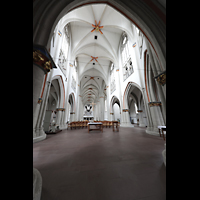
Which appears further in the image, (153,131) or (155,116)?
(155,116)

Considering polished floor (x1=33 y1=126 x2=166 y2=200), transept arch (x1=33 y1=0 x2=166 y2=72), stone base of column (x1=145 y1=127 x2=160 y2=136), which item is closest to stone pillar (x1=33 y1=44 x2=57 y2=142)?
transept arch (x1=33 y1=0 x2=166 y2=72)

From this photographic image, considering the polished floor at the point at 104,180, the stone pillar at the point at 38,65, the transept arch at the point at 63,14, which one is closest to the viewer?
the polished floor at the point at 104,180

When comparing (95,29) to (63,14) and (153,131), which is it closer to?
(63,14)

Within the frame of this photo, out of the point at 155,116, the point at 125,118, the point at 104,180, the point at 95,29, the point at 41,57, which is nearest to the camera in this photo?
the point at 104,180

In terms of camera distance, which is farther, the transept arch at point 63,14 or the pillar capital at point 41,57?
the transept arch at point 63,14

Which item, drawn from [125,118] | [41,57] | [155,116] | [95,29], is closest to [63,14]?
[41,57]

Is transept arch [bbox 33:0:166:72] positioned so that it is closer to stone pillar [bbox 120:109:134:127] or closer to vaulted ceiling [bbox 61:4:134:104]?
vaulted ceiling [bbox 61:4:134:104]

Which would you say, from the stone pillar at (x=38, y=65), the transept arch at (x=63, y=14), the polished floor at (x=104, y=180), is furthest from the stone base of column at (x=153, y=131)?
the stone pillar at (x=38, y=65)

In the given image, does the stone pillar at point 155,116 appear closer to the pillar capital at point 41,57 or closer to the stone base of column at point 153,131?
the stone base of column at point 153,131

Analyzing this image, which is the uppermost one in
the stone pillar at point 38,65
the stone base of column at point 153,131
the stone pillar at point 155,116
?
the stone pillar at point 38,65

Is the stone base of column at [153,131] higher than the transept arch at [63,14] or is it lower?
lower

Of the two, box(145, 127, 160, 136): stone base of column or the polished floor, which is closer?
the polished floor

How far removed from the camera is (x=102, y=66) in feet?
53.8
